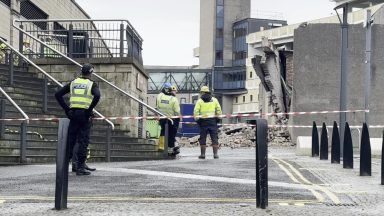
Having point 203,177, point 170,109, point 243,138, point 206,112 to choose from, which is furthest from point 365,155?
point 243,138

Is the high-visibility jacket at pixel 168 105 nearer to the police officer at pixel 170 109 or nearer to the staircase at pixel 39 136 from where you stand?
the police officer at pixel 170 109

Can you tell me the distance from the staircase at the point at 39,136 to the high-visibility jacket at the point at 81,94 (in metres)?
3.75

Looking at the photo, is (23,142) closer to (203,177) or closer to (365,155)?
(203,177)

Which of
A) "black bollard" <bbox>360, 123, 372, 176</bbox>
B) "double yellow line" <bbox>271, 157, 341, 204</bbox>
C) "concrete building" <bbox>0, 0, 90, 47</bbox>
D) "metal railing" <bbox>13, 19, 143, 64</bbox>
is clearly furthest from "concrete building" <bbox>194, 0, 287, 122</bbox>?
"black bollard" <bbox>360, 123, 372, 176</bbox>

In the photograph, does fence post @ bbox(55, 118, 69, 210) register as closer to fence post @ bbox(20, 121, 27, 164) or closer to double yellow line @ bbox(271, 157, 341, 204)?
double yellow line @ bbox(271, 157, 341, 204)

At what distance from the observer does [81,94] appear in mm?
10859

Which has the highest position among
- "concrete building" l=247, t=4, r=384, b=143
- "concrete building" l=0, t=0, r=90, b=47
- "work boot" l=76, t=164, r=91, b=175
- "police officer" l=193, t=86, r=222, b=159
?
"concrete building" l=0, t=0, r=90, b=47

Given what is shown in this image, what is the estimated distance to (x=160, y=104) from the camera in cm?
1773

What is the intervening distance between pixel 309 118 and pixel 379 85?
3.42 meters

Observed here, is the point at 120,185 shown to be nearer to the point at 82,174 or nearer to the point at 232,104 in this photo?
the point at 82,174

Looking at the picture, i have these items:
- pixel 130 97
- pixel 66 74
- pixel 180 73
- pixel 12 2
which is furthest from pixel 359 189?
pixel 180 73

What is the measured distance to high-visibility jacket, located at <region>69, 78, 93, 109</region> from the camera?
1086 cm

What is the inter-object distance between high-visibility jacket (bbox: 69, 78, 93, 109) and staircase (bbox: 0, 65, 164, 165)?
3752mm

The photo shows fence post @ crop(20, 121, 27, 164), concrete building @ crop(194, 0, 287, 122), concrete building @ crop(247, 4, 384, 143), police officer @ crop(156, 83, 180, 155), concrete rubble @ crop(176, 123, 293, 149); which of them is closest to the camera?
fence post @ crop(20, 121, 27, 164)
